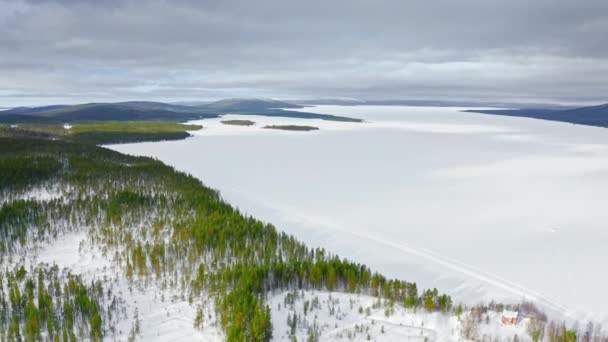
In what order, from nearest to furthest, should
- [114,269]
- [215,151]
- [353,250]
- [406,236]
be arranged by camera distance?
[114,269], [353,250], [406,236], [215,151]

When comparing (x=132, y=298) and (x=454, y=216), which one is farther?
(x=454, y=216)

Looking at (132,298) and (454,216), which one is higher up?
(454,216)

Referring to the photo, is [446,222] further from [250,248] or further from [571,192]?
[571,192]

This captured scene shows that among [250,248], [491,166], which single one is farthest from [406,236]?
[491,166]

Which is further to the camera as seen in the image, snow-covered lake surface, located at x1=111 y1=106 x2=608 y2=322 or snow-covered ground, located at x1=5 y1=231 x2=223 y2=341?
snow-covered lake surface, located at x1=111 y1=106 x2=608 y2=322

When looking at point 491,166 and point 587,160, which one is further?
point 587,160

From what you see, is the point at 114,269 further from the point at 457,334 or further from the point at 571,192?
the point at 571,192

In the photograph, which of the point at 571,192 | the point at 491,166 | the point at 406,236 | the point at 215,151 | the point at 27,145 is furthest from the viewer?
the point at 215,151

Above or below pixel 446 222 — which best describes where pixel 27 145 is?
above

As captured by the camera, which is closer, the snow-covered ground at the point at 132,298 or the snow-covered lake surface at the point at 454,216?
the snow-covered ground at the point at 132,298
